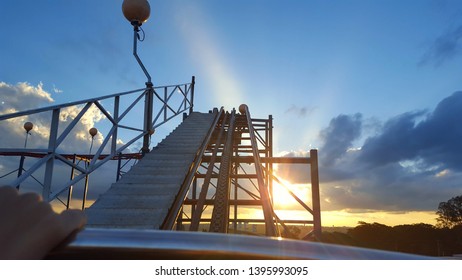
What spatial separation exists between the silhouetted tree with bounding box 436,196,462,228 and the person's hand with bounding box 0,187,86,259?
180ft

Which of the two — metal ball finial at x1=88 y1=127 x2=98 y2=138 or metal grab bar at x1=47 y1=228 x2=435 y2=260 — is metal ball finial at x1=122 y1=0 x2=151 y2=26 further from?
metal ball finial at x1=88 y1=127 x2=98 y2=138

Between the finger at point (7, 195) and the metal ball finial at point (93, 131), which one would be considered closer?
the finger at point (7, 195)

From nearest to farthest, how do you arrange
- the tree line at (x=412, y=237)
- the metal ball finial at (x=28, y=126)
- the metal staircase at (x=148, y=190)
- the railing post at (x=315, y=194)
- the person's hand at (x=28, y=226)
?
the person's hand at (x=28, y=226) → the metal staircase at (x=148, y=190) → the railing post at (x=315, y=194) → the metal ball finial at (x=28, y=126) → the tree line at (x=412, y=237)

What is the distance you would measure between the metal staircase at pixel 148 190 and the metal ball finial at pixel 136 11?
274 centimetres

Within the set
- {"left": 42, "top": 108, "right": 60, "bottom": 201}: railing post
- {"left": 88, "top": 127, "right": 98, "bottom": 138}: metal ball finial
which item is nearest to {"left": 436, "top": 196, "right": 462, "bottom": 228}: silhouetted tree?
{"left": 88, "top": 127, "right": 98, "bottom": 138}: metal ball finial

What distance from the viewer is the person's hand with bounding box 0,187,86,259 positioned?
88cm

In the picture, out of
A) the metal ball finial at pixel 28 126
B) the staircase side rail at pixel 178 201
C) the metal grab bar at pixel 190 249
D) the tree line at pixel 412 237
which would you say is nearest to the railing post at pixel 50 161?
the staircase side rail at pixel 178 201

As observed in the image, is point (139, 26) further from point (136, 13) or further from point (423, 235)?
point (423, 235)

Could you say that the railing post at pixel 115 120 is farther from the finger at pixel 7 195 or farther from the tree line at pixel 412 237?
the tree line at pixel 412 237

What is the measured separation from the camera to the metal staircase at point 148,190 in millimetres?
4891

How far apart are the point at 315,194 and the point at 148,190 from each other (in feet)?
13.4

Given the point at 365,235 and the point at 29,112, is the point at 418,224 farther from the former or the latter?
the point at 29,112

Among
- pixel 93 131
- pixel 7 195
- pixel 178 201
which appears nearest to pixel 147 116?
pixel 178 201

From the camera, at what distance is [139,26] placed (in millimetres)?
7582
